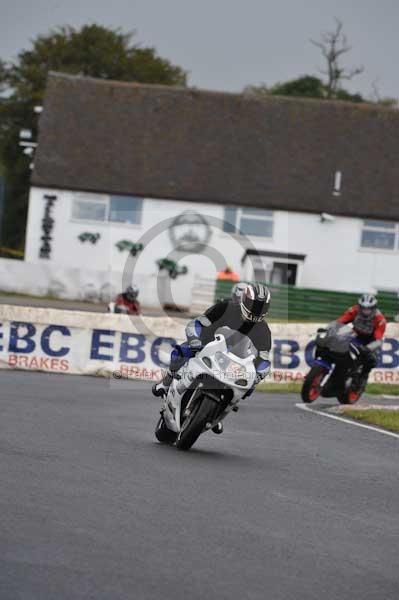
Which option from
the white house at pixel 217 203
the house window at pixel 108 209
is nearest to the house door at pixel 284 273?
the white house at pixel 217 203

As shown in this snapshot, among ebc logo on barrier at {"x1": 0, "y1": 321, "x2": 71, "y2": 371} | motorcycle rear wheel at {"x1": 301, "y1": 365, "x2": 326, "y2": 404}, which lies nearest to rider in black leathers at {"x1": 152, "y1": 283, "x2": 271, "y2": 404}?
motorcycle rear wheel at {"x1": 301, "y1": 365, "x2": 326, "y2": 404}

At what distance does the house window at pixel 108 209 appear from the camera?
55.1 m

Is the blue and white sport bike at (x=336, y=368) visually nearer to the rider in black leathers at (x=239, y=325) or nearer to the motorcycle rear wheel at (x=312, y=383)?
the motorcycle rear wheel at (x=312, y=383)

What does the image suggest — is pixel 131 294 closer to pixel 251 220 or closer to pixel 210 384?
pixel 210 384

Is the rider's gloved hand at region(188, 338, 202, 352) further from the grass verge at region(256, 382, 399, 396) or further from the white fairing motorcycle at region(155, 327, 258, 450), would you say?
the grass verge at region(256, 382, 399, 396)

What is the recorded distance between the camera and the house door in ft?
178

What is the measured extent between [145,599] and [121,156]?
164 ft

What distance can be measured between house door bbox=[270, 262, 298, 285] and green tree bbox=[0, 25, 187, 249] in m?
21.8

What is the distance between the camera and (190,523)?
816 cm

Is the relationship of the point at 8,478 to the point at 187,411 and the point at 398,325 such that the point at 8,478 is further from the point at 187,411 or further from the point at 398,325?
the point at 398,325

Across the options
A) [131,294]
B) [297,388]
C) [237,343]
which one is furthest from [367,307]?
[131,294]

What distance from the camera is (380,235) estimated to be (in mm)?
55344

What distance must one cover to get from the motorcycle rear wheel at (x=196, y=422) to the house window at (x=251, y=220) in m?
42.7

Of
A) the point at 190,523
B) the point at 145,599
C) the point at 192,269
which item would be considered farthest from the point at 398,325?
the point at 192,269
